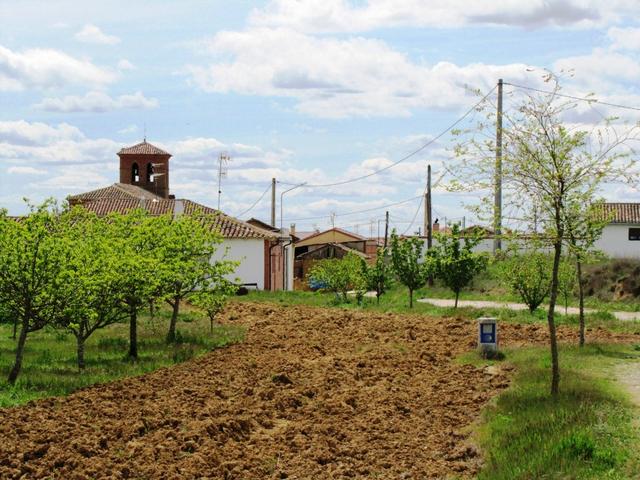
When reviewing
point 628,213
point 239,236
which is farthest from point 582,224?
point 628,213

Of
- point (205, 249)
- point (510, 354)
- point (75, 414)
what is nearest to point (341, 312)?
point (205, 249)

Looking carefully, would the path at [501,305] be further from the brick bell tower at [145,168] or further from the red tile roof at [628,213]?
the brick bell tower at [145,168]

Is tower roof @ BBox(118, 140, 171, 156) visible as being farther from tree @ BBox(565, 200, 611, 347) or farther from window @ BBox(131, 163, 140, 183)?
tree @ BBox(565, 200, 611, 347)

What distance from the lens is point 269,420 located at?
13.7 metres

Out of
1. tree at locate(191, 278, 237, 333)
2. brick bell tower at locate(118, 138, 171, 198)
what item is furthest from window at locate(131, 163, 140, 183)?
tree at locate(191, 278, 237, 333)

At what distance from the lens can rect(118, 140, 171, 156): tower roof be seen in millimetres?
75938

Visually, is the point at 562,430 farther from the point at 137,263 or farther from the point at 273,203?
the point at 273,203

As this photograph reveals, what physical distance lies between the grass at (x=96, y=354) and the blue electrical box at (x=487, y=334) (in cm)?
637

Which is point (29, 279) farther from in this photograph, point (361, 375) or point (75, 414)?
point (361, 375)

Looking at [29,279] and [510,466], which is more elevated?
[29,279]

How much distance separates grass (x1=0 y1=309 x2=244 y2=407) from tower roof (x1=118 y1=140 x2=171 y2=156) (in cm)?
4783

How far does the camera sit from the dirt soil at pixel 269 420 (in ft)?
36.8

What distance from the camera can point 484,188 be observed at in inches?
526

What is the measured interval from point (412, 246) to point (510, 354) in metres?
17.9
